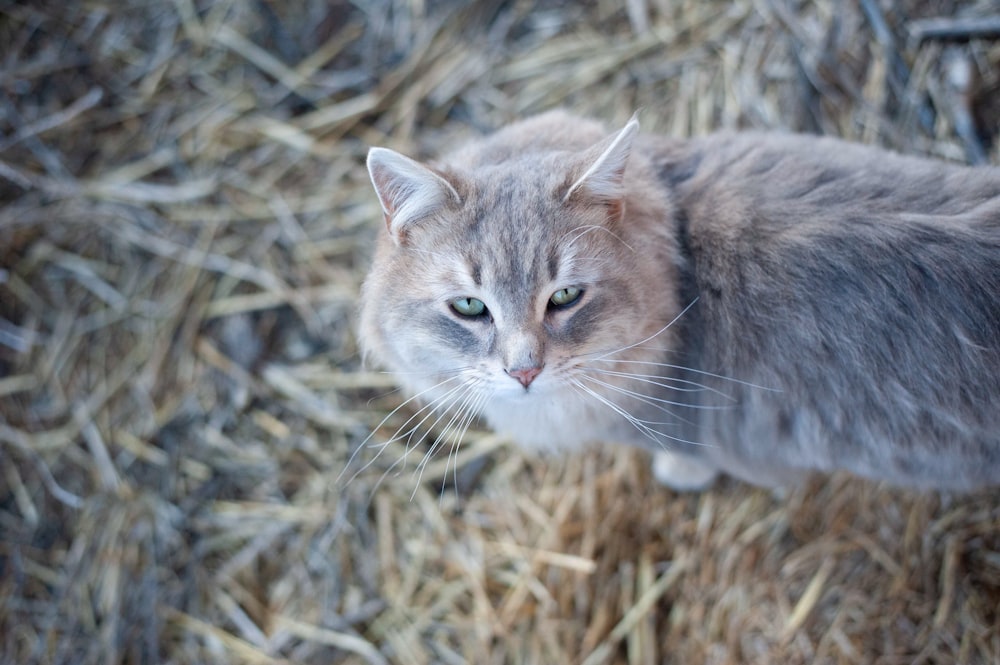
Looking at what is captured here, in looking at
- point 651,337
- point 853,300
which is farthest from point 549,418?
point 853,300

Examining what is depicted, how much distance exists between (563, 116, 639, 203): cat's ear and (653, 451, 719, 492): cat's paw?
3.30ft

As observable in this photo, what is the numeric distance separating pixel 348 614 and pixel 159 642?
2.22ft

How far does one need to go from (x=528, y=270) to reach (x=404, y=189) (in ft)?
1.15

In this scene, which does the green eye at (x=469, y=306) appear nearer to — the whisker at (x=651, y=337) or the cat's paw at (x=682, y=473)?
the whisker at (x=651, y=337)

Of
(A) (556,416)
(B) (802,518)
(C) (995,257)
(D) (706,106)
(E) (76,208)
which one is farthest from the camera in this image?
(E) (76,208)

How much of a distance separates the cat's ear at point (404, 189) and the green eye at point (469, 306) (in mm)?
220

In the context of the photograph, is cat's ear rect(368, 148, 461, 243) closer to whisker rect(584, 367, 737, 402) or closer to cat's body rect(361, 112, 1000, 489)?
cat's body rect(361, 112, 1000, 489)

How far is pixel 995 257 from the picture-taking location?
1585mm

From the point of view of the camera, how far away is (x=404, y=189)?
5.56 ft

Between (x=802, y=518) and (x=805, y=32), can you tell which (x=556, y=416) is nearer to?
(x=802, y=518)

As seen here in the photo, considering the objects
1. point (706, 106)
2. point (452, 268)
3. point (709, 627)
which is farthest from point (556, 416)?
point (706, 106)

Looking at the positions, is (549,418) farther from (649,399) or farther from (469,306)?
(469,306)

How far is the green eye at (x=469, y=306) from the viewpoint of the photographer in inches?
67.1

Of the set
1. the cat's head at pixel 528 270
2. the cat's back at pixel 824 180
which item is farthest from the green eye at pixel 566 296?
the cat's back at pixel 824 180
